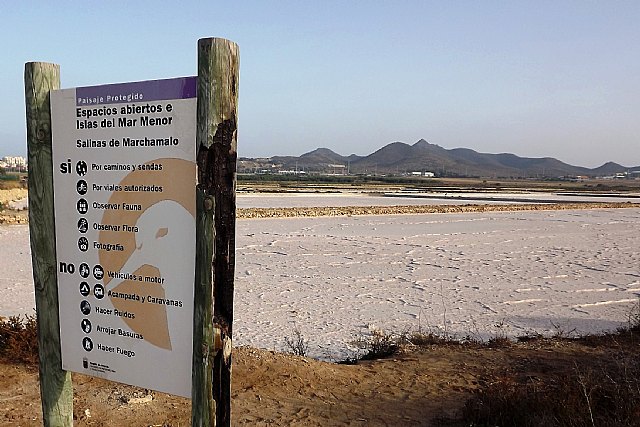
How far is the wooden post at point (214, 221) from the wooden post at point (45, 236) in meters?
1.01

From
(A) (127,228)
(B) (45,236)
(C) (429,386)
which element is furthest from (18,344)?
(C) (429,386)

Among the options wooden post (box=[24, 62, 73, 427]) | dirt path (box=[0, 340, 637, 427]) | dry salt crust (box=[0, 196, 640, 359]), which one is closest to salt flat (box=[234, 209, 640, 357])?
dry salt crust (box=[0, 196, 640, 359])

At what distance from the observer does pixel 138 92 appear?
112 inches

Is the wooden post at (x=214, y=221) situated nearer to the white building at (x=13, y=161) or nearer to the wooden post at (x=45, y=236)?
the wooden post at (x=45, y=236)

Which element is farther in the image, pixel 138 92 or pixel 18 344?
pixel 18 344

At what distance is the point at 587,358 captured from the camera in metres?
6.53

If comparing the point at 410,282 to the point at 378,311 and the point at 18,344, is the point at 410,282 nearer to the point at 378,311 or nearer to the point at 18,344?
the point at 378,311

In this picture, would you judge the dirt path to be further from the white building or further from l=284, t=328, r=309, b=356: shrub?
the white building

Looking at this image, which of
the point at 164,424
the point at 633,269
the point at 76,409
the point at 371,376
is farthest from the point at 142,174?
the point at 633,269

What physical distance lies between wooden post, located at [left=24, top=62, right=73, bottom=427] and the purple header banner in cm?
26

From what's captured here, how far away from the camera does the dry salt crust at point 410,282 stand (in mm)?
8969

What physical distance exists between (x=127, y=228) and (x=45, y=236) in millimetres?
613

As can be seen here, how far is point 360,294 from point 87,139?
858 centimetres

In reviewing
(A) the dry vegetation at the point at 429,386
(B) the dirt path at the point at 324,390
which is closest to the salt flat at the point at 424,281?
(A) the dry vegetation at the point at 429,386
